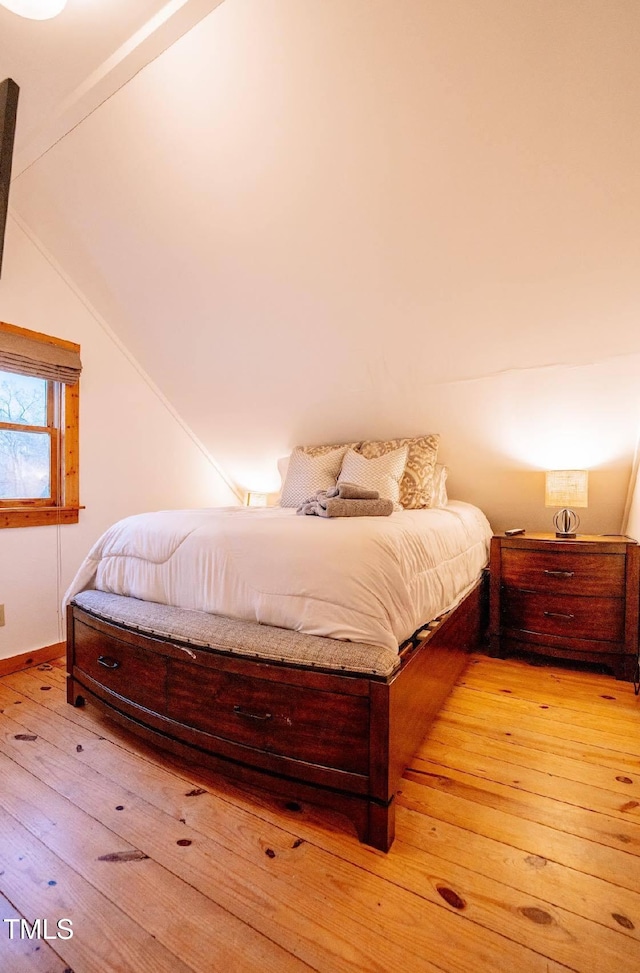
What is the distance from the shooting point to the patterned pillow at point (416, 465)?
2.70m

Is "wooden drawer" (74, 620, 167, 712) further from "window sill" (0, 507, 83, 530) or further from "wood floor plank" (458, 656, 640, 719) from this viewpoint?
"wood floor plank" (458, 656, 640, 719)

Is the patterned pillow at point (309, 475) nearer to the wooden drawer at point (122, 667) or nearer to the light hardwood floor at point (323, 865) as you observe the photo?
the wooden drawer at point (122, 667)

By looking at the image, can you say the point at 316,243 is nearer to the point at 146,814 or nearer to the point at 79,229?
the point at 79,229

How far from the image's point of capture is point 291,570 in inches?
54.4

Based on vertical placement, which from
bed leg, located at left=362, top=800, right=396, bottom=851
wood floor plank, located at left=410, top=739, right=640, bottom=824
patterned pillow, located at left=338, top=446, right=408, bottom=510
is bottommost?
wood floor plank, located at left=410, top=739, right=640, bottom=824

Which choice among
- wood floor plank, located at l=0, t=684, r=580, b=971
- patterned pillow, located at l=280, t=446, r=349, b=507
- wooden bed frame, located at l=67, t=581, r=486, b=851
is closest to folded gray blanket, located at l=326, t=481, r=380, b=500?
wooden bed frame, located at l=67, t=581, r=486, b=851

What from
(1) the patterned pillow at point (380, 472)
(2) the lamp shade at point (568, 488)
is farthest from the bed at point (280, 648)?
(2) the lamp shade at point (568, 488)

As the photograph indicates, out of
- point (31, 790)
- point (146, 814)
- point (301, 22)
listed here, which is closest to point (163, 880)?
point (146, 814)

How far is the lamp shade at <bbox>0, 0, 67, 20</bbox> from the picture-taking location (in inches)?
47.8

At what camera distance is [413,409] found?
2.92 meters

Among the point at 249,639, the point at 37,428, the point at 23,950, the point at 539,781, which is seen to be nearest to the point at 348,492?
the point at 249,639

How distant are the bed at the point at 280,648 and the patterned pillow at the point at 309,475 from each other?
3.67ft

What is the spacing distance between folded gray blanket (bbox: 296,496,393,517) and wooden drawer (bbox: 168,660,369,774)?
0.75 m

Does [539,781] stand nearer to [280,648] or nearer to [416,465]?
[280,648]
